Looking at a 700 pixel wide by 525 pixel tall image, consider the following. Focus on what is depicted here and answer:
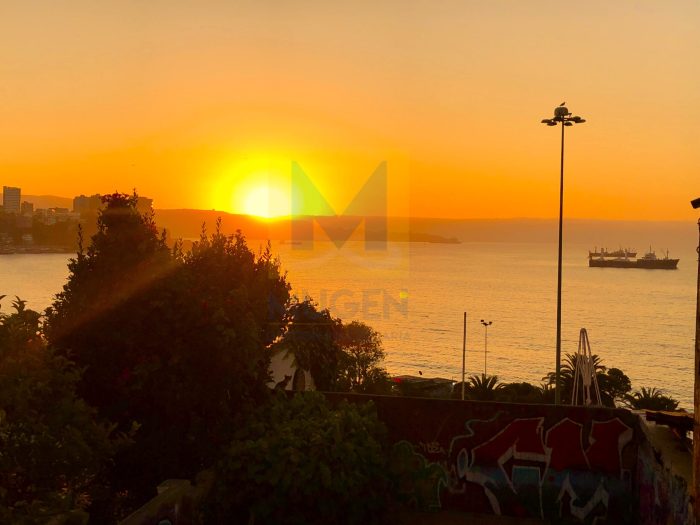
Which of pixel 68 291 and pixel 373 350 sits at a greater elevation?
pixel 68 291

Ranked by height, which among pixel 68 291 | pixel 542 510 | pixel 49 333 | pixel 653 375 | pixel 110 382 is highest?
pixel 68 291

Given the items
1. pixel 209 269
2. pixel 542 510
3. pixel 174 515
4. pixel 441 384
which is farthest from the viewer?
pixel 441 384

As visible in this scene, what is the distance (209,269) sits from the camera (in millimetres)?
16000

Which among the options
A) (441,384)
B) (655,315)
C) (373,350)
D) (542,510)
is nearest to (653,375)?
(373,350)

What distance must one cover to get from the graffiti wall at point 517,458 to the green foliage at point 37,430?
6664 mm

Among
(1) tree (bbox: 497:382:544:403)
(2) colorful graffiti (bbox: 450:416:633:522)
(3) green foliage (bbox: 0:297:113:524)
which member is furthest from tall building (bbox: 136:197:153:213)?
(1) tree (bbox: 497:382:544:403)

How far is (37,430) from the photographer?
860 cm

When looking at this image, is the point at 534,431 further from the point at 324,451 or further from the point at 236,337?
the point at 236,337

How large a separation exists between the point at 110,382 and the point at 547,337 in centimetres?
13088

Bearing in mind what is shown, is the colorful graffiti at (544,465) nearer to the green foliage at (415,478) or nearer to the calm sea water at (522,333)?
the green foliage at (415,478)

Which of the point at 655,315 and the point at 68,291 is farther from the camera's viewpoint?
the point at 655,315

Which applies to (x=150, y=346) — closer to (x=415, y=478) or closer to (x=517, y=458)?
(x=415, y=478)

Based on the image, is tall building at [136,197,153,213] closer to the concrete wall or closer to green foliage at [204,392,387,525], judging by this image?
green foliage at [204,392,387,525]

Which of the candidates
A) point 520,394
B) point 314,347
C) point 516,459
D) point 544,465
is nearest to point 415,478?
point 516,459
